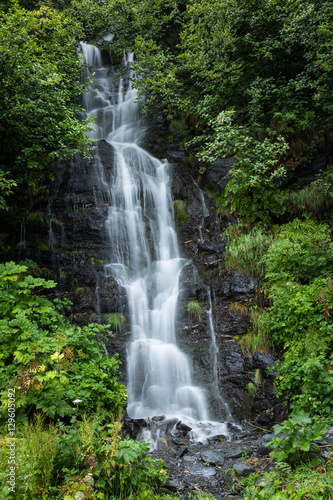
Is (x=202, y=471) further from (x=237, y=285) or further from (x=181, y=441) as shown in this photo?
(x=237, y=285)

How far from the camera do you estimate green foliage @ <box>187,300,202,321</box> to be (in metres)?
8.21

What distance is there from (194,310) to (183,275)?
1317 mm

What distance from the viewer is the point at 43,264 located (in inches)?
345

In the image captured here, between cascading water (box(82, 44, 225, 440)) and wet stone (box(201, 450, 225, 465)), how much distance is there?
42.5 inches

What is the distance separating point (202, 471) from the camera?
14.1 feet

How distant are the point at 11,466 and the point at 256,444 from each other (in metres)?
3.96

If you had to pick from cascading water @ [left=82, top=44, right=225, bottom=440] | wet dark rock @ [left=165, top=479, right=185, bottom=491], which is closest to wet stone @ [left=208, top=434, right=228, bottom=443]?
cascading water @ [left=82, top=44, right=225, bottom=440]

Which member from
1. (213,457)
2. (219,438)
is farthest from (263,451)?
(219,438)

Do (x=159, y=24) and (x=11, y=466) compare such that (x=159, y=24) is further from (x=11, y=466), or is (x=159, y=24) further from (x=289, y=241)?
(x=11, y=466)

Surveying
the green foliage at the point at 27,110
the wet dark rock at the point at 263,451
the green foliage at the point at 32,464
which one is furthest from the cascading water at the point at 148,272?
the green foliage at the point at 32,464

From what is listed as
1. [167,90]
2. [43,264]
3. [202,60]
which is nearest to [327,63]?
[202,60]

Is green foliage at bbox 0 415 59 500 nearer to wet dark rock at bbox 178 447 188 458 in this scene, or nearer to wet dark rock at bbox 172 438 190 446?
wet dark rock at bbox 178 447 188 458

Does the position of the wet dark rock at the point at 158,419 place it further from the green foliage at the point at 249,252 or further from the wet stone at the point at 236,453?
the green foliage at the point at 249,252

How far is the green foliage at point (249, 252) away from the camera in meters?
8.00
